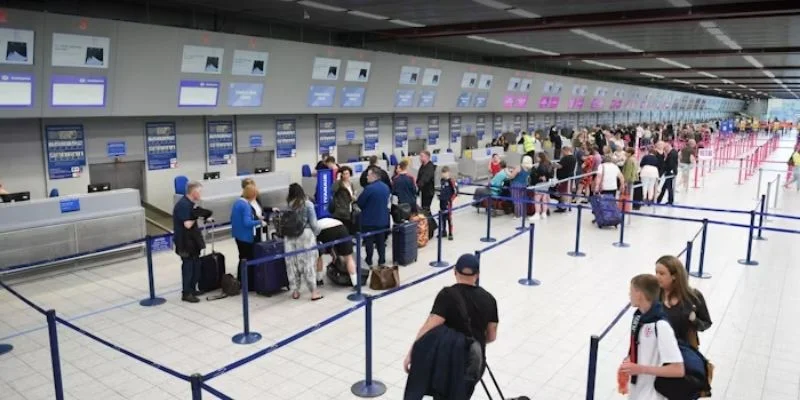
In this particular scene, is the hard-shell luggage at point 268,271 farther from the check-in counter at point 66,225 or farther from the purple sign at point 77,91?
the purple sign at point 77,91

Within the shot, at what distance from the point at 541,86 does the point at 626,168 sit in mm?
10443

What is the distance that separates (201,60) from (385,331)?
21.9 ft

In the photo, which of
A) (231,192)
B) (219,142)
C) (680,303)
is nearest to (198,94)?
(219,142)

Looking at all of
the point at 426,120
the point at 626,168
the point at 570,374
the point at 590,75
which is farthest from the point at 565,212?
the point at 590,75

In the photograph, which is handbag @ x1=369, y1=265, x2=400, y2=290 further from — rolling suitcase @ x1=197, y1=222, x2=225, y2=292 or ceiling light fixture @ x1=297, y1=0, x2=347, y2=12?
ceiling light fixture @ x1=297, y1=0, x2=347, y2=12

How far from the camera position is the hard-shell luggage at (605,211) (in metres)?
11.2

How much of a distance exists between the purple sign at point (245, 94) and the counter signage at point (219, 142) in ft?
3.12

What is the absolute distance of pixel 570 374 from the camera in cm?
519

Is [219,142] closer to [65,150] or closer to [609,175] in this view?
[65,150]

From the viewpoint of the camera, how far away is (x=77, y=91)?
29.2 feet

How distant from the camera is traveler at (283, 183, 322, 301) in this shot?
6.89m

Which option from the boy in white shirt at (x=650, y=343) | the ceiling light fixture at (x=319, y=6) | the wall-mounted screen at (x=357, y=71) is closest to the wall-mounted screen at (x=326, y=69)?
the wall-mounted screen at (x=357, y=71)

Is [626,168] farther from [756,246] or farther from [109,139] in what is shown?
[109,139]

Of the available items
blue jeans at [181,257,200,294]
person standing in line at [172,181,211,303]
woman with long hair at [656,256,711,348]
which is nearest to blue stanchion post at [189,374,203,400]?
woman with long hair at [656,256,711,348]
